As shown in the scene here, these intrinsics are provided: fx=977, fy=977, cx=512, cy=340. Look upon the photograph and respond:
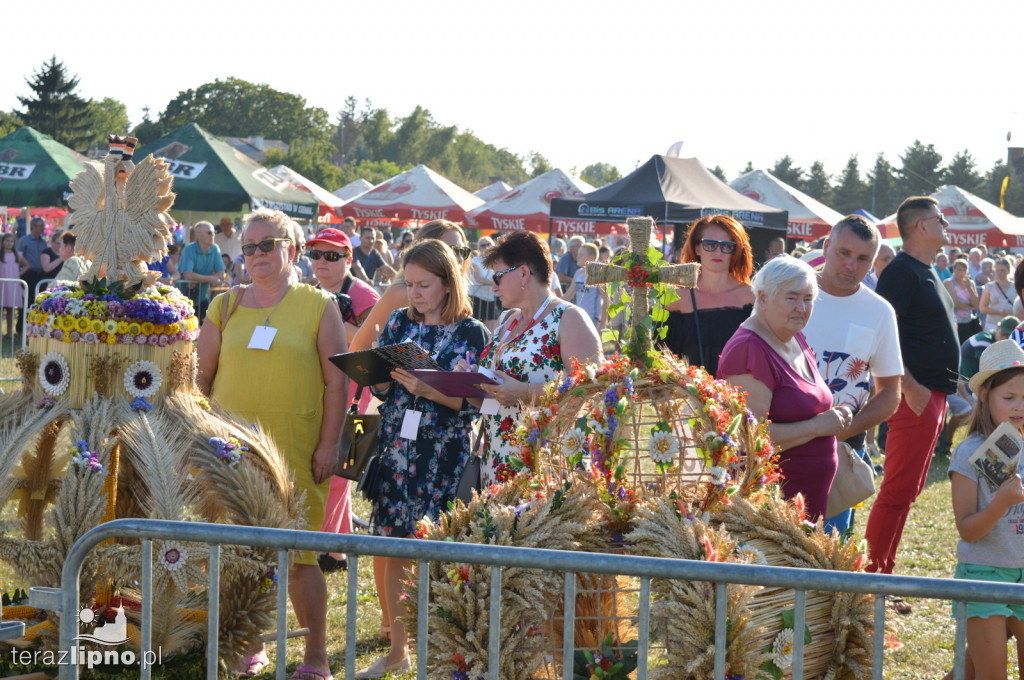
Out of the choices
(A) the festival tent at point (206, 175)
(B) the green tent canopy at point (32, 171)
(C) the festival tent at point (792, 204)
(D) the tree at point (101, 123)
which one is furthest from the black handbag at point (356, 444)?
(D) the tree at point (101, 123)

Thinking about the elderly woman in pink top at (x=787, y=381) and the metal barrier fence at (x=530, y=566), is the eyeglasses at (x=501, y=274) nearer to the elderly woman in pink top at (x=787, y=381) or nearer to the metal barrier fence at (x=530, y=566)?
the elderly woman in pink top at (x=787, y=381)

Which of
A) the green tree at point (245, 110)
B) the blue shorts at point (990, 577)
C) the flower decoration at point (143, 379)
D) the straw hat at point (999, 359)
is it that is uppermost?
the green tree at point (245, 110)

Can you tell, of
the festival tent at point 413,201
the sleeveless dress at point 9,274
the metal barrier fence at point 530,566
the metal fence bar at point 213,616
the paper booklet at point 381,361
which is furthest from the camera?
the festival tent at point 413,201

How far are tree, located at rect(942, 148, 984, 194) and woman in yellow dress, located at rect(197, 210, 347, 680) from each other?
74.5 meters

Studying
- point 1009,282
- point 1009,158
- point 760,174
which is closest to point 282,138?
point 1009,158

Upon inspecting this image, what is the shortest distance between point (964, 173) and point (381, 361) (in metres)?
76.3

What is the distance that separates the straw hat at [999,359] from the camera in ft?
12.2

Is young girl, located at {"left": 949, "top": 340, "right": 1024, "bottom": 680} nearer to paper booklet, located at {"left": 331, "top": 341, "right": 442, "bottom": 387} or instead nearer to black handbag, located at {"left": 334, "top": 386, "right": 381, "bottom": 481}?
paper booklet, located at {"left": 331, "top": 341, "right": 442, "bottom": 387}

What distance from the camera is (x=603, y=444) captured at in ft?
9.82

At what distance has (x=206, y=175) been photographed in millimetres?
14734

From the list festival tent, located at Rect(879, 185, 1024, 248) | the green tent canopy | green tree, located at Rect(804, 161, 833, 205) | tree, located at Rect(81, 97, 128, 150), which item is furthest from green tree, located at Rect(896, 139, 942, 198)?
the green tent canopy

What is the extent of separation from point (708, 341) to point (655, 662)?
7.26 feet

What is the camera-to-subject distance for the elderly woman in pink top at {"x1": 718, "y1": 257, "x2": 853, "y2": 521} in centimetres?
359

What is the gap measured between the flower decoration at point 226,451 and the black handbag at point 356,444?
2.45 feet
